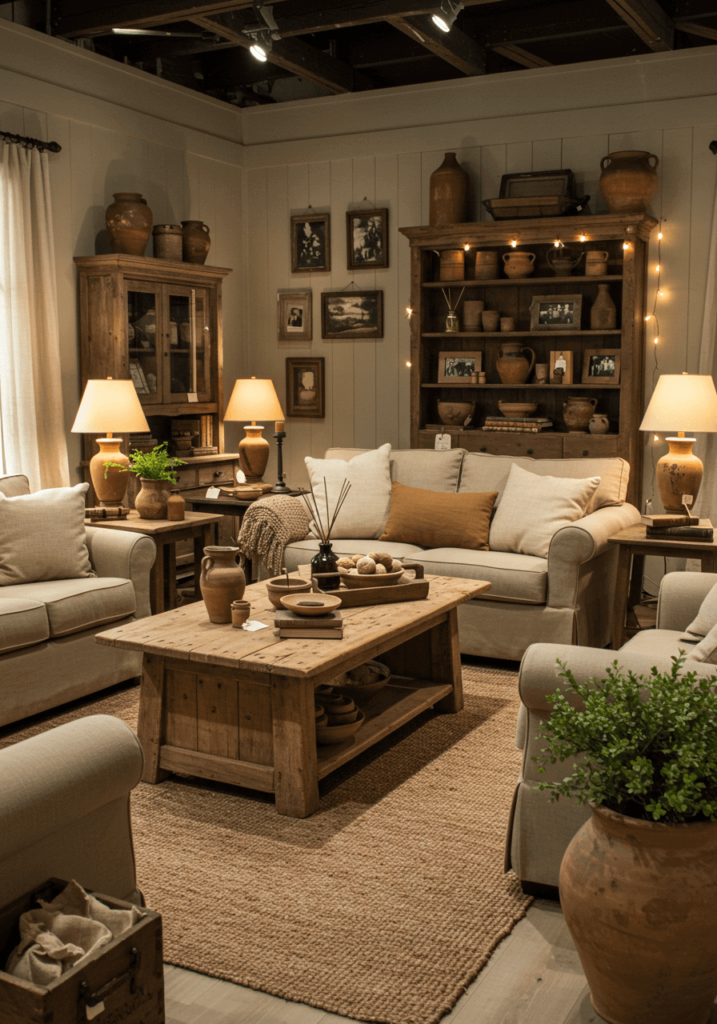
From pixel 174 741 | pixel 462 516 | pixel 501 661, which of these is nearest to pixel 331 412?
pixel 462 516

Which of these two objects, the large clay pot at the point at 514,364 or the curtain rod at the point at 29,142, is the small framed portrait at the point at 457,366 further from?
the curtain rod at the point at 29,142

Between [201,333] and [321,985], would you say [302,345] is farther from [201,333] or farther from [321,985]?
[321,985]

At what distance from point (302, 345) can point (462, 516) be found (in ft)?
8.39

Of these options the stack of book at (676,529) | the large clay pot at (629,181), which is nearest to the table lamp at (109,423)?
the stack of book at (676,529)

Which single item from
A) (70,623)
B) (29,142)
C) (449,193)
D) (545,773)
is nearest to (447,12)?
(449,193)

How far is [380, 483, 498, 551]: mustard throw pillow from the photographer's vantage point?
4.68 metres

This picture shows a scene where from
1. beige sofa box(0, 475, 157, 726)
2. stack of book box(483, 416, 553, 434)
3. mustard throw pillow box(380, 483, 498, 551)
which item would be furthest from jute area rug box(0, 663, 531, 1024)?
stack of book box(483, 416, 553, 434)

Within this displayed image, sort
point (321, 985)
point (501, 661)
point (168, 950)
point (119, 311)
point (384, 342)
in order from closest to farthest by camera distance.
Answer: point (321, 985), point (168, 950), point (501, 661), point (119, 311), point (384, 342)

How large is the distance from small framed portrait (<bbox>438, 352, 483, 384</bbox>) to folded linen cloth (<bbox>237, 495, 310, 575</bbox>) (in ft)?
5.31

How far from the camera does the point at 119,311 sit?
546 centimetres

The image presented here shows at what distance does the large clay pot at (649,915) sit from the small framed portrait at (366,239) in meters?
5.08

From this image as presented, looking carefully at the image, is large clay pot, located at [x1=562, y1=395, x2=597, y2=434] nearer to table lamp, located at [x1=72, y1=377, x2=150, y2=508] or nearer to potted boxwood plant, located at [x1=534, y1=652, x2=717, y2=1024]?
table lamp, located at [x1=72, y1=377, x2=150, y2=508]

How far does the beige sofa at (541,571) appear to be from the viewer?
4.23 metres

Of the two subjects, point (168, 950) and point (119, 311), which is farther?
point (119, 311)
